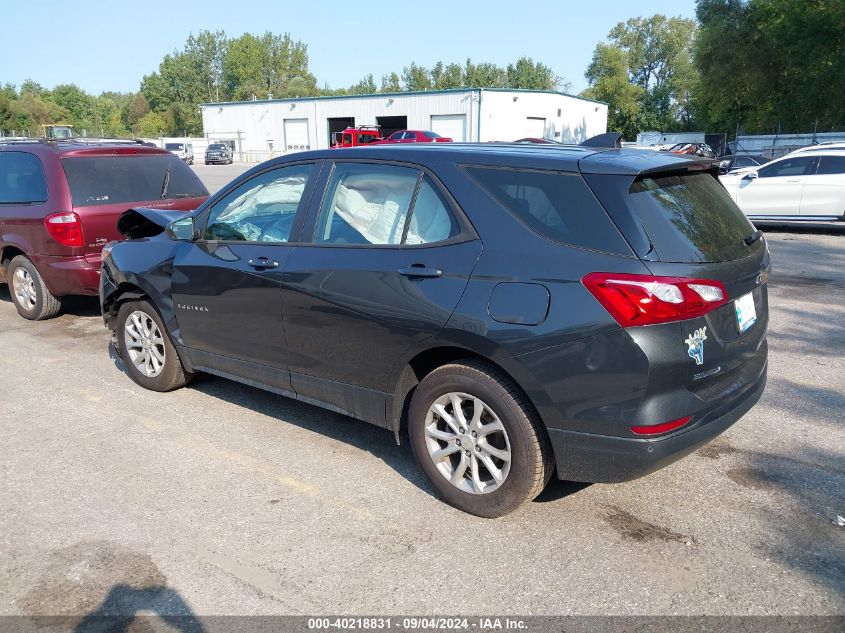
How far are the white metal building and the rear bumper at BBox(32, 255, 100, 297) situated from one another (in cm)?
3896

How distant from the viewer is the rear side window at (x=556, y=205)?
10.0ft

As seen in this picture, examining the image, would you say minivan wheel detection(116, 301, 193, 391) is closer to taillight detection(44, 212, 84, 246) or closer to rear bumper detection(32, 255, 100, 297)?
rear bumper detection(32, 255, 100, 297)

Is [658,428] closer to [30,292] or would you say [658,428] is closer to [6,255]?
[30,292]

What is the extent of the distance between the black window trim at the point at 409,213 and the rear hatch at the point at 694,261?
640 millimetres

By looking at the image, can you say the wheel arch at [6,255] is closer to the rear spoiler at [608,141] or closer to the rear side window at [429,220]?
the rear side window at [429,220]

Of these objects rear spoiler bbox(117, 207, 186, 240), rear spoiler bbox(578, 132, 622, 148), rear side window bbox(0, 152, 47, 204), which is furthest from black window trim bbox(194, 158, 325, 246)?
rear side window bbox(0, 152, 47, 204)

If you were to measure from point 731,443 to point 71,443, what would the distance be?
163 inches

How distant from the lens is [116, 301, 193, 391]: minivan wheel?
16.8ft

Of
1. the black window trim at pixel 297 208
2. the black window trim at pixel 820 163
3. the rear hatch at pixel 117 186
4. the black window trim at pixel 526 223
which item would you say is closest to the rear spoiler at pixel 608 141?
the black window trim at pixel 526 223

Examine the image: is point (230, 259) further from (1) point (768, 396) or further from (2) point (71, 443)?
(1) point (768, 396)

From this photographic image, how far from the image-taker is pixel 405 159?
3.77 m

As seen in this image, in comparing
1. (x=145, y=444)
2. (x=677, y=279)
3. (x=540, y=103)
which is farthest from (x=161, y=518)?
(x=540, y=103)

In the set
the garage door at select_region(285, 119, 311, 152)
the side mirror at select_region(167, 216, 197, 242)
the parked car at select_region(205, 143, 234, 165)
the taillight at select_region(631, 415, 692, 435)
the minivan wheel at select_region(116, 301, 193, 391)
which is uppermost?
the garage door at select_region(285, 119, 311, 152)

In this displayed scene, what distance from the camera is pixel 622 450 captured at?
118 inches
